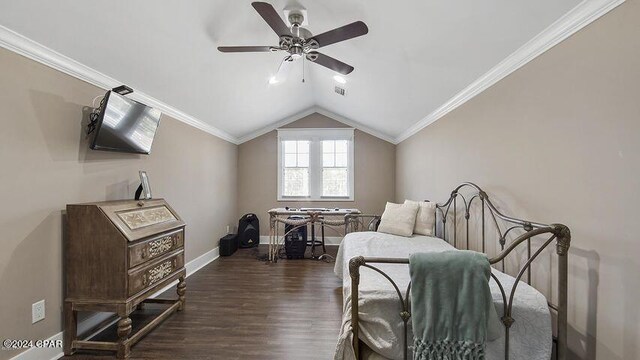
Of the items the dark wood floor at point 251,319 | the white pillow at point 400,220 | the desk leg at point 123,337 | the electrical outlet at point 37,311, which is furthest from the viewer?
the white pillow at point 400,220

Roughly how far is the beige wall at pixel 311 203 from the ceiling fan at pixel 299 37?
340 cm

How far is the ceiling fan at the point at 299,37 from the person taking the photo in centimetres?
187

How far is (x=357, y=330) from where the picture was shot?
1461 mm

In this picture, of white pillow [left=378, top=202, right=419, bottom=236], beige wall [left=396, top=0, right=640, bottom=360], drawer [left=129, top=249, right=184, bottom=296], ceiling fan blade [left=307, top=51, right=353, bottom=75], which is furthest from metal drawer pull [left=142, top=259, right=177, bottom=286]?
beige wall [left=396, top=0, right=640, bottom=360]

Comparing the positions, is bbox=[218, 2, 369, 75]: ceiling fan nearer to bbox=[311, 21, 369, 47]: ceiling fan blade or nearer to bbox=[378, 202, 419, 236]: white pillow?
bbox=[311, 21, 369, 47]: ceiling fan blade

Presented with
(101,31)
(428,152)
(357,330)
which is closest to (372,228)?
(428,152)

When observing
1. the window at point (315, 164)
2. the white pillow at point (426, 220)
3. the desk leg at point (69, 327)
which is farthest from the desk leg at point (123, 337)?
the window at point (315, 164)

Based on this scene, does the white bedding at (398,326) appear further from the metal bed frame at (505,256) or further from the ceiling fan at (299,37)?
the ceiling fan at (299,37)

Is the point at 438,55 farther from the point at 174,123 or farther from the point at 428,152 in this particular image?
the point at 174,123

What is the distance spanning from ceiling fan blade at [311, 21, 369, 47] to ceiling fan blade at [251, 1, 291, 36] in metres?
0.26

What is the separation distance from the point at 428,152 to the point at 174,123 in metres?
3.55

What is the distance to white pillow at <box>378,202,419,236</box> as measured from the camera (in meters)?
3.38

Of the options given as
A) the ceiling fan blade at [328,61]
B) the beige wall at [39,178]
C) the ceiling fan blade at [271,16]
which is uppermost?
the ceiling fan blade at [271,16]

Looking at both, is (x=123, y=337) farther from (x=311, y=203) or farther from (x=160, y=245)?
(x=311, y=203)
